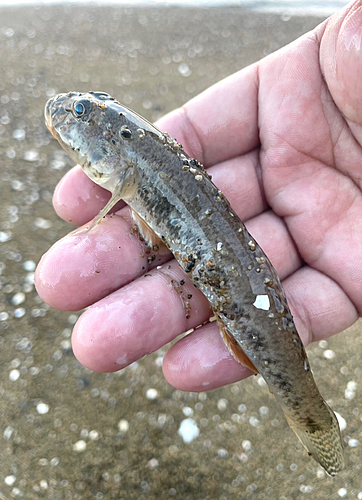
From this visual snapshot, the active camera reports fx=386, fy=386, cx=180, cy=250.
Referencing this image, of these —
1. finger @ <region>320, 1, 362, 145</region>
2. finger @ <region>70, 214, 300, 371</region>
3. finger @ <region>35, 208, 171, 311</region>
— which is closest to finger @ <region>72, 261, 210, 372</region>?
finger @ <region>70, 214, 300, 371</region>

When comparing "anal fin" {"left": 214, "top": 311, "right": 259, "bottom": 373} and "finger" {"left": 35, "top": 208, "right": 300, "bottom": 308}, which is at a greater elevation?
"finger" {"left": 35, "top": 208, "right": 300, "bottom": 308}

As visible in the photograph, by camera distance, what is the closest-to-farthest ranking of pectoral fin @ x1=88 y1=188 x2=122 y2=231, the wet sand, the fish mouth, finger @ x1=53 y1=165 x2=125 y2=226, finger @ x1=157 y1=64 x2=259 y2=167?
pectoral fin @ x1=88 y1=188 x2=122 y2=231 → the fish mouth → finger @ x1=53 y1=165 x2=125 y2=226 → the wet sand → finger @ x1=157 y1=64 x2=259 y2=167

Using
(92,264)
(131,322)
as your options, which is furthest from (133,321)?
(92,264)

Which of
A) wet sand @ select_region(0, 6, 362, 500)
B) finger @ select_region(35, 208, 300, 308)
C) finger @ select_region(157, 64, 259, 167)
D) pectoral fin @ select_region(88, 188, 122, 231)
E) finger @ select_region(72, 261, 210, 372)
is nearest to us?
finger @ select_region(72, 261, 210, 372)

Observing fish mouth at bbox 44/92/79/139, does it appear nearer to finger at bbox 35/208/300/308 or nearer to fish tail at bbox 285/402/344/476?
finger at bbox 35/208/300/308

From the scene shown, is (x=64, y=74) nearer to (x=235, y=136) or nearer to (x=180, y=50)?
(x=180, y=50)

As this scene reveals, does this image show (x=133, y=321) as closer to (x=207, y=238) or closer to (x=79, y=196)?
(x=207, y=238)

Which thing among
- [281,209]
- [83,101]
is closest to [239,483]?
[281,209]

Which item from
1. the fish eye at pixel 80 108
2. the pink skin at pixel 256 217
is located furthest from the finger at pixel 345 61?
the fish eye at pixel 80 108
